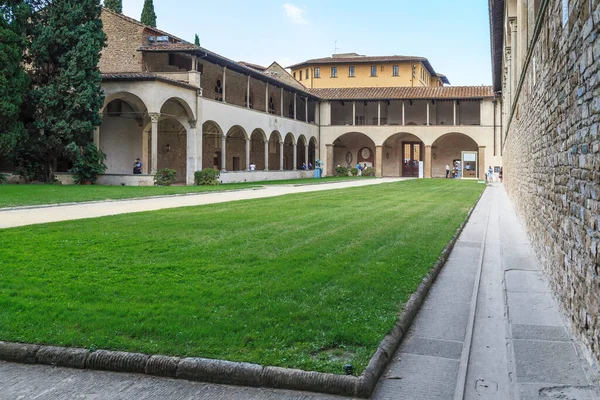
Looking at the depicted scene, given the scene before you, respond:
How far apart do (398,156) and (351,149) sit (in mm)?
4517

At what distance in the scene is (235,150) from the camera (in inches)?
1639

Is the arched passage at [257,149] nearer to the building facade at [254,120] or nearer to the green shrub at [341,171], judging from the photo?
the building facade at [254,120]

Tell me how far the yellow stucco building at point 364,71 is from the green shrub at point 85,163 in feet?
127

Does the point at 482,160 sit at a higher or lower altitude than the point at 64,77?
lower

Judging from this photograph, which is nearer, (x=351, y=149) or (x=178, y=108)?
(x=178, y=108)

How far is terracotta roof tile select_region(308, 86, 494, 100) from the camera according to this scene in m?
46.2

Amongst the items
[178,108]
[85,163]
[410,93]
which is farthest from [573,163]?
[410,93]

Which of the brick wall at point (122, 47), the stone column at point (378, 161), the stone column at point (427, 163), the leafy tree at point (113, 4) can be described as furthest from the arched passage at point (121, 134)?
the stone column at point (427, 163)

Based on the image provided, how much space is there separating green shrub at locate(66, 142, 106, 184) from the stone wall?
22.8 m

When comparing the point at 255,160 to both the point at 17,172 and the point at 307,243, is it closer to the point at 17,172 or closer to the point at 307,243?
the point at 17,172

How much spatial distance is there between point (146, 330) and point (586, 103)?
3.66 m

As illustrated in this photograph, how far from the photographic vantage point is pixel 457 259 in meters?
8.02

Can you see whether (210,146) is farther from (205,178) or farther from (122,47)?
(122,47)

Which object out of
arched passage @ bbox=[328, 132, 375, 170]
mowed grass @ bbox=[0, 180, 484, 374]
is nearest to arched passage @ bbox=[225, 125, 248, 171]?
arched passage @ bbox=[328, 132, 375, 170]
